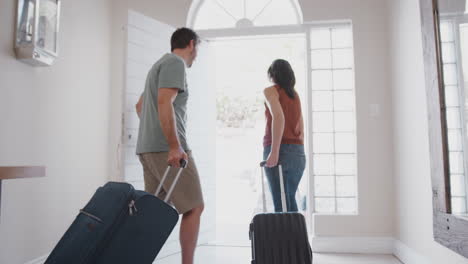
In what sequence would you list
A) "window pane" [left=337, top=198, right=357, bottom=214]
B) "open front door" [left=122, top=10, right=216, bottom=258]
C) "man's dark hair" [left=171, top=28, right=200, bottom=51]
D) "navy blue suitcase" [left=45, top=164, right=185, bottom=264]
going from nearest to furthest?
"navy blue suitcase" [left=45, top=164, right=185, bottom=264] < "man's dark hair" [left=171, top=28, right=200, bottom=51] < "open front door" [left=122, top=10, right=216, bottom=258] < "window pane" [left=337, top=198, right=357, bottom=214]

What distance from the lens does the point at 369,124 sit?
3.39m

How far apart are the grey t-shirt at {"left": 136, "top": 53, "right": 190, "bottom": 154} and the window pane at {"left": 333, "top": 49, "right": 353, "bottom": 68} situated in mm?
1942

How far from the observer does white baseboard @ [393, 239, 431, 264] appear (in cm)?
261

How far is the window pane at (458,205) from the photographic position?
1.57 metres

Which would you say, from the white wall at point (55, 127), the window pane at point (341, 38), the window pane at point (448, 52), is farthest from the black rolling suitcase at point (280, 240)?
the window pane at point (341, 38)

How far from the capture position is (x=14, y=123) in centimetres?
236

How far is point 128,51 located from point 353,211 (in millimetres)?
2335

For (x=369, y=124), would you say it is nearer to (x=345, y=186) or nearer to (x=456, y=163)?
(x=345, y=186)

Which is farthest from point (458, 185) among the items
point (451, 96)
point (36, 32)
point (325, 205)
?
point (36, 32)

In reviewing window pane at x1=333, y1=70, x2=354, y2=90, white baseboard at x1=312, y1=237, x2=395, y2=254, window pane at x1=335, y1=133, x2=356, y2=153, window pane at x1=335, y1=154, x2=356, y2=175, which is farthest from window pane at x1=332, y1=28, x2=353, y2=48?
white baseboard at x1=312, y1=237, x2=395, y2=254

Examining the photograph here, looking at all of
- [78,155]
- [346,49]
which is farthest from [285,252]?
[346,49]

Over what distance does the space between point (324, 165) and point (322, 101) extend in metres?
0.58

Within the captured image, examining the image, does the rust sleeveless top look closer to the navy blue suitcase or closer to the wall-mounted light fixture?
the navy blue suitcase

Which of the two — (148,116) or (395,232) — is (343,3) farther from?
(148,116)
